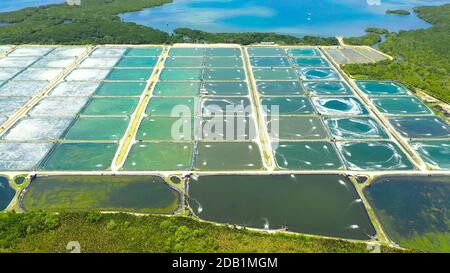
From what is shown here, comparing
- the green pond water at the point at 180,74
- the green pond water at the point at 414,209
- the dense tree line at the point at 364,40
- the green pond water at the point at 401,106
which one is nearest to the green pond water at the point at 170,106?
the green pond water at the point at 180,74

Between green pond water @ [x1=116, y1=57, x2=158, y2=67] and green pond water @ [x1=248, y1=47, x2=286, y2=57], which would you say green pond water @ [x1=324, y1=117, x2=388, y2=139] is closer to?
green pond water @ [x1=248, y1=47, x2=286, y2=57]

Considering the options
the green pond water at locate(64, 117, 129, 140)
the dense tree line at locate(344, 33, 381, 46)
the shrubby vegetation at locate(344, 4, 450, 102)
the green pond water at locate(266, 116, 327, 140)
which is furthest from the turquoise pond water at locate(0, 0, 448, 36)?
the green pond water at locate(64, 117, 129, 140)

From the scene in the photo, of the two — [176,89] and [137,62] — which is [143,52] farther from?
[176,89]

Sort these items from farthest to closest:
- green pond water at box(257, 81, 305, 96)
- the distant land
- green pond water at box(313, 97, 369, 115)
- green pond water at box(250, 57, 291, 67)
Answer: the distant land
green pond water at box(250, 57, 291, 67)
green pond water at box(257, 81, 305, 96)
green pond water at box(313, 97, 369, 115)

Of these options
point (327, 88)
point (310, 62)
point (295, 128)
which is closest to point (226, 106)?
point (295, 128)

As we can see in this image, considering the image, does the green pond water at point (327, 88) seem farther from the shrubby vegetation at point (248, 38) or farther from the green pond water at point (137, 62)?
the green pond water at point (137, 62)
